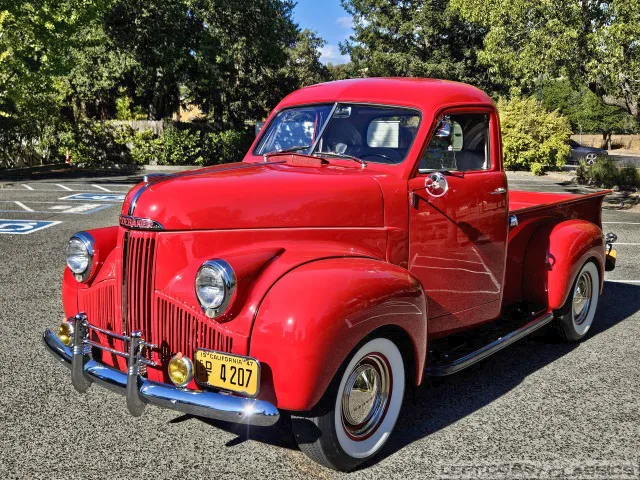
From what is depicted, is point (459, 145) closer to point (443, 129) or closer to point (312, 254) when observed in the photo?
point (443, 129)

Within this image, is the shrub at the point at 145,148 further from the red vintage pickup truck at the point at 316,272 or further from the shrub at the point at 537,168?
the red vintage pickup truck at the point at 316,272

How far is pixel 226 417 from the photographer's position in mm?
2830

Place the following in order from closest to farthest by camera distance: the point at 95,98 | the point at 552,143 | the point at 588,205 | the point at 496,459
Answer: the point at 496,459
the point at 588,205
the point at 552,143
the point at 95,98

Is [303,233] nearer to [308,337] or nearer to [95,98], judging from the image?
[308,337]

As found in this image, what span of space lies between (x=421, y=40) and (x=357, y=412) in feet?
124

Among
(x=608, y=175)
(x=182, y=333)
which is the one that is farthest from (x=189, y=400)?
(x=608, y=175)

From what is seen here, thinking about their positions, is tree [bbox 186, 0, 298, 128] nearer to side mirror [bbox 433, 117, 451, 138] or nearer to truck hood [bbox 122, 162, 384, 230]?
side mirror [bbox 433, 117, 451, 138]

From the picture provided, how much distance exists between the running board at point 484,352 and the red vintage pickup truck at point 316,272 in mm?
16

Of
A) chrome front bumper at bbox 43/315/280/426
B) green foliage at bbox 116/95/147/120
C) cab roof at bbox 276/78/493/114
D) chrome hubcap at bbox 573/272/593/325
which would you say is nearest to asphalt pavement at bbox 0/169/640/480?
chrome hubcap at bbox 573/272/593/325

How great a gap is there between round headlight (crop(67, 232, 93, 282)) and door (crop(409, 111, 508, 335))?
6.27 ft

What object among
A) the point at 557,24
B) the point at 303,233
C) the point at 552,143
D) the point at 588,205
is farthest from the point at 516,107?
the point at 303,233

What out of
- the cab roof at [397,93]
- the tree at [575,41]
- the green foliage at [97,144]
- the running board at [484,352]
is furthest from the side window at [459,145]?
the green foliage at [97,144]

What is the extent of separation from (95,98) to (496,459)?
3059 cm

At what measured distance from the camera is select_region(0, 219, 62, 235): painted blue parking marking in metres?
10.5
